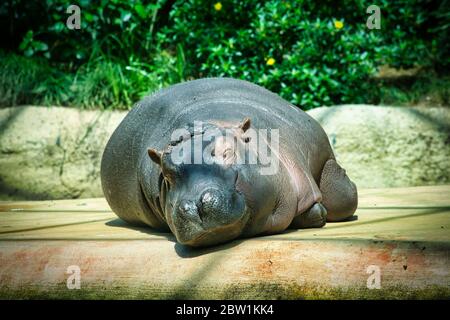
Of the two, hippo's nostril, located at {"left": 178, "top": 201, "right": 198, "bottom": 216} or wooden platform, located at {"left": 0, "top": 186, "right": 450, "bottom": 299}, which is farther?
hippo's nostril, located at {"left": 178, "top": 201, "right": 198, "bottom": 216}

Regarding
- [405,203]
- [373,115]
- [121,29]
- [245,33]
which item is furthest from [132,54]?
[405,203]

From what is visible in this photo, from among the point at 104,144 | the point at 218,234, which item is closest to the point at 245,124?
the point at 218,234

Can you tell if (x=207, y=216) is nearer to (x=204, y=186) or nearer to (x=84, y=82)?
(x=204, y=186)

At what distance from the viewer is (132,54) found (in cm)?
793

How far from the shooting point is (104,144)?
7.00 meters

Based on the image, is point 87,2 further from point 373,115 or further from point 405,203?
point 405,203

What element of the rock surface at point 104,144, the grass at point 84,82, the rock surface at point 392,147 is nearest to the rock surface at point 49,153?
the rock surface at point 104,144

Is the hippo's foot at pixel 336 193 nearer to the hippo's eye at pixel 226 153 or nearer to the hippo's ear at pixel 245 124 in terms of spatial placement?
the hippo's ear at pixel 245 124

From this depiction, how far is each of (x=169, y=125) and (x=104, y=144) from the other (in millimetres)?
3283

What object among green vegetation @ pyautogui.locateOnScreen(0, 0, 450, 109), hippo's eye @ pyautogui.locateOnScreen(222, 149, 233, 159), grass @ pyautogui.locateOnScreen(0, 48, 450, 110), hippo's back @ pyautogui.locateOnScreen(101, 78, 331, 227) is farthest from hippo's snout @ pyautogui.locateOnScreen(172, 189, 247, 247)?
grass @ pyautogui.locateOnScreen(0, 48, 450, 110)

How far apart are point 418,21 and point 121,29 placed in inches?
130

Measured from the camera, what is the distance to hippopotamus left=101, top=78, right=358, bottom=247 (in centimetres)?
299

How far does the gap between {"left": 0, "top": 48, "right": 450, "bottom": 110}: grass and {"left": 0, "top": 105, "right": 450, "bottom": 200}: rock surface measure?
29cm

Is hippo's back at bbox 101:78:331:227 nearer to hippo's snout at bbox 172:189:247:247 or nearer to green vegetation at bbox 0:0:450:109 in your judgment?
hippo's snout at bbox 172:189:247:247
